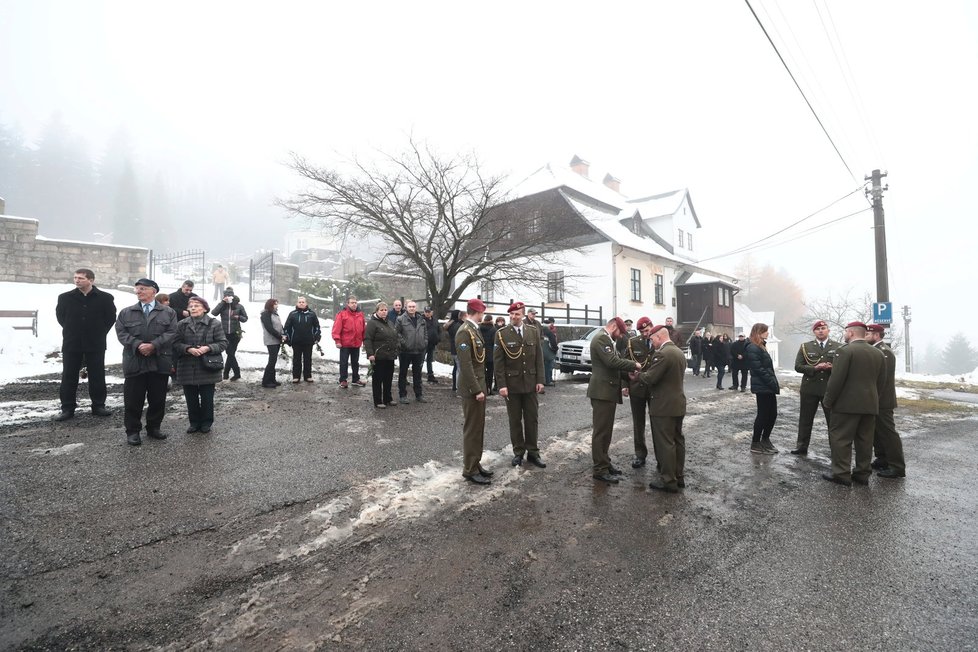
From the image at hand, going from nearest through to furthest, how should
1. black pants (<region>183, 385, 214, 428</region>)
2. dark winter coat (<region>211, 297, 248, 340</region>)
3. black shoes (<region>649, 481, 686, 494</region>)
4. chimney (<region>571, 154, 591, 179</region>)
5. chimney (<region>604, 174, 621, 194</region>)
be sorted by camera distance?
black shoes (<region>649, 481, 686, 494</region>) → black pants (<region>183, 385, 214, 428</region>) → dark winter coat (<region>211, 297, 248, 340</region>) → chimney (<region>571, 154, 591, 179</region>) → chimney (<region>604, 174, 621, 194</region>)

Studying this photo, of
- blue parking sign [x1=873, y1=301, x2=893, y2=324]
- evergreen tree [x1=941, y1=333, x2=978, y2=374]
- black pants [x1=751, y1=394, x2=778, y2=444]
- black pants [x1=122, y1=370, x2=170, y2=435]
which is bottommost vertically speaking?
evergreen tree [x1=941, y1=333, x2=978, y2=374]

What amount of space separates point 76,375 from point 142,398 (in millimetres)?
1590

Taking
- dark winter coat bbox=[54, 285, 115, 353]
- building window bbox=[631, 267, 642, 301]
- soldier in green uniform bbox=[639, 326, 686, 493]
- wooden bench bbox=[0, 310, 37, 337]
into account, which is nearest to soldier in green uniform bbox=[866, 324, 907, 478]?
soldier in green uniform bbox=[639, 326, 686, 493]

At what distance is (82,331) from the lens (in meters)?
6.01

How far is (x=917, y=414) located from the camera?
1040cm

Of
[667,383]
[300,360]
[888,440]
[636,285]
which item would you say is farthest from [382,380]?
[636,285]

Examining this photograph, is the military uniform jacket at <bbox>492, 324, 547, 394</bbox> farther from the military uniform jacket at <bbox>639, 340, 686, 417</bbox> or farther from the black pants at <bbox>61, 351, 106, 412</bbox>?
the black pants at <bbox>61, 351, 106, 412</bbox>

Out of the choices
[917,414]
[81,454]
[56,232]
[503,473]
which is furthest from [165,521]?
[56,232]

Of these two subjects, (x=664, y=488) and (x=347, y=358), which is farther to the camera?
(x=347, y=358)

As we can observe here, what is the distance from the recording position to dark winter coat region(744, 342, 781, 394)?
6379mm

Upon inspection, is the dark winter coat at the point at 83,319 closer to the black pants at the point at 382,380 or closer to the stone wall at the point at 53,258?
the black pants at the point at 382,380

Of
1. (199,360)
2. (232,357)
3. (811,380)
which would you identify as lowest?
(811,380)

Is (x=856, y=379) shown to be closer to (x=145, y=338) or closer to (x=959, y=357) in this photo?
(x=145, y=338)

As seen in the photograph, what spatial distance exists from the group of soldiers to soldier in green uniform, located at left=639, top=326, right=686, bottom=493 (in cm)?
1
